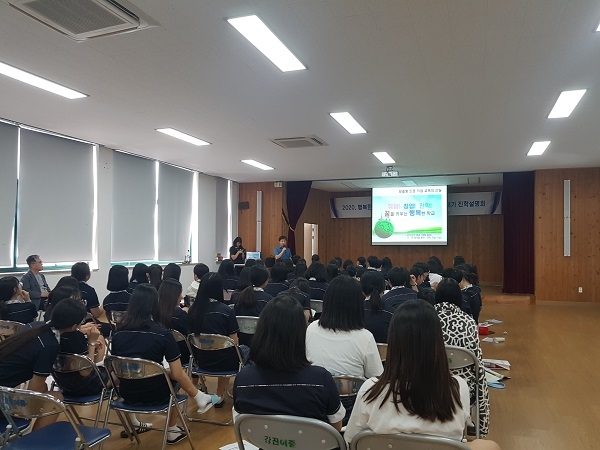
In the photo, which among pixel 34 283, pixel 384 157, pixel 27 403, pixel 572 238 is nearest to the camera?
pixel 27 403

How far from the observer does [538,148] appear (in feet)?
27.0

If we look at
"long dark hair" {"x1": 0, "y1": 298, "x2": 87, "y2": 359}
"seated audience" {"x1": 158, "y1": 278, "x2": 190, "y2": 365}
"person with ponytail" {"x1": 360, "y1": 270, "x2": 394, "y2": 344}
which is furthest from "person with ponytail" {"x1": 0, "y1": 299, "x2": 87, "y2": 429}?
"person with ponytail" {"x1": 360, "y1": 270, "x2": 394, "y2": 344}

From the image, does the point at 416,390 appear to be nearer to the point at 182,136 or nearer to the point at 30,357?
the point at 30,357

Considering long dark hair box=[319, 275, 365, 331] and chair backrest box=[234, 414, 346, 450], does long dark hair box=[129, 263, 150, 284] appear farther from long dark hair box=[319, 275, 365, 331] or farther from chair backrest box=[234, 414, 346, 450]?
chair backrest box=[234, 414, 346, 450]

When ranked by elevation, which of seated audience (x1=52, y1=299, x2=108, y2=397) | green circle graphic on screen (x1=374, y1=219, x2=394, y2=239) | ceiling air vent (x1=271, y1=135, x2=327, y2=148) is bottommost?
seated audience (x1=52, y1=299, x2=108, y2=397)

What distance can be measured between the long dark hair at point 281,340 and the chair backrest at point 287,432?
220 mm

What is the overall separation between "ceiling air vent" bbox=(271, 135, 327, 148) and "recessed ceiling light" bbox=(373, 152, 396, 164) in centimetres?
135

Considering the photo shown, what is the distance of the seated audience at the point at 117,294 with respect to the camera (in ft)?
16.8

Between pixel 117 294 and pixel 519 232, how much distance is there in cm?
937

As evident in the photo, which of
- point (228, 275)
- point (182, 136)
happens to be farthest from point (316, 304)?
point (182, 136)

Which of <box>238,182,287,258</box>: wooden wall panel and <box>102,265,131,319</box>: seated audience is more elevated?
<box>238,182,287,258</box>: wooden wall panel

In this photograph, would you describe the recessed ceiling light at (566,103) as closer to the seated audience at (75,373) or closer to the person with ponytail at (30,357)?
the seated audience at (75,373)

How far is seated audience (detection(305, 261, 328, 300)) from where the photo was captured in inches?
221

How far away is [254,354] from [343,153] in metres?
7.10
